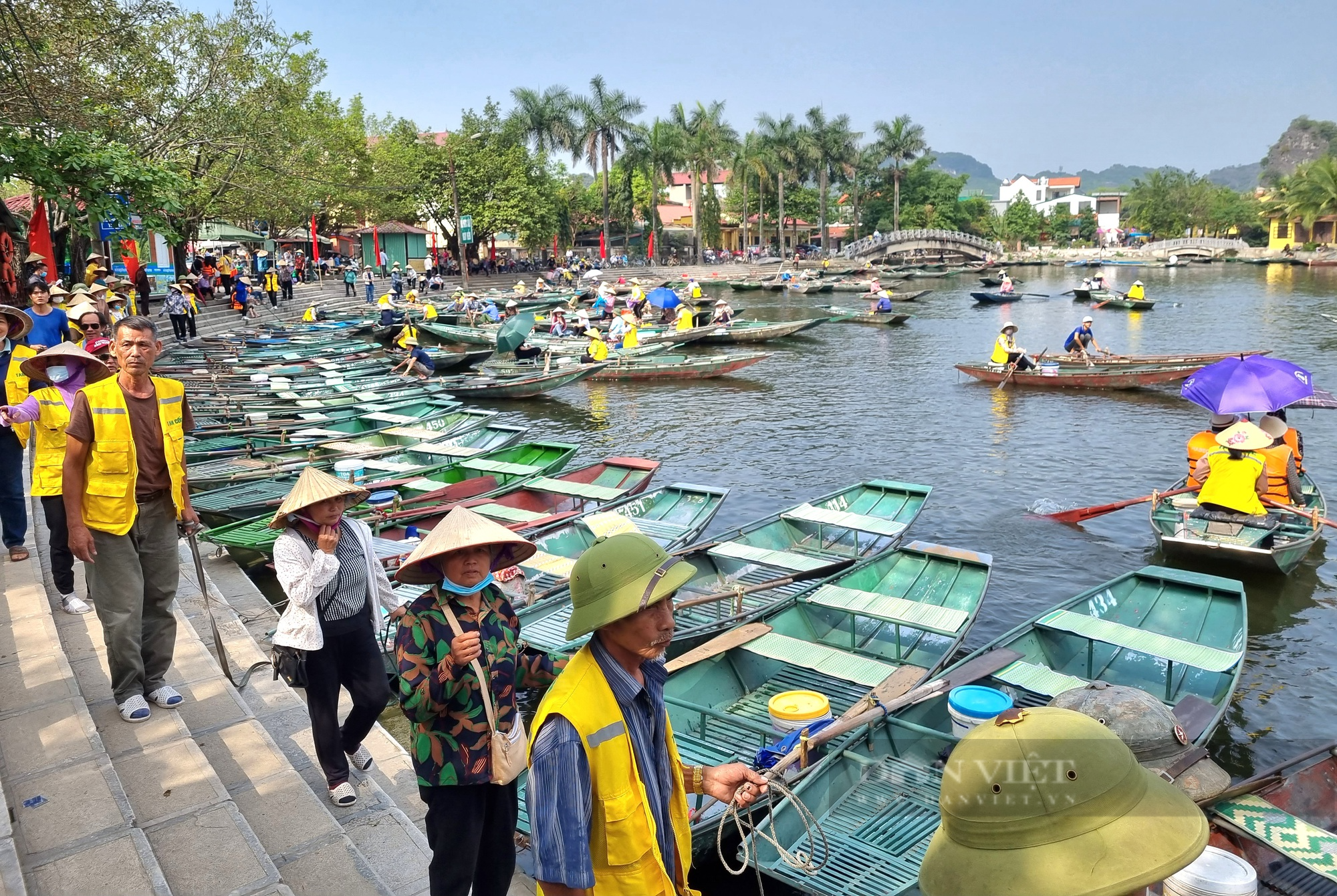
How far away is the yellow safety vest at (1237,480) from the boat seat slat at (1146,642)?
3.35 m

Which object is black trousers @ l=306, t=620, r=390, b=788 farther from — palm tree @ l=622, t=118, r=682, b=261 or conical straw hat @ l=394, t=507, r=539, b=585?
palm tree @ l=622, t=118, r=682, b=261

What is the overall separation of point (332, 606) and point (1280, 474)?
33.0ft

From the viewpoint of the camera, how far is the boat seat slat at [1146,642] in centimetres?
638

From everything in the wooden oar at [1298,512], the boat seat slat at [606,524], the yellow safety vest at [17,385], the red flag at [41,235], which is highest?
the red flag at [41,235]

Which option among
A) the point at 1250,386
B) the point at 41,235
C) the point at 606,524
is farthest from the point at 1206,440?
the point at 41,235

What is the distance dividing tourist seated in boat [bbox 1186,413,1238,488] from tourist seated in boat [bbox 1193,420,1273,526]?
0.41m

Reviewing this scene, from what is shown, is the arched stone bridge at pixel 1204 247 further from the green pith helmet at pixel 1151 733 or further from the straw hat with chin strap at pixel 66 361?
the straw hat with chin strap at pixel 66 361

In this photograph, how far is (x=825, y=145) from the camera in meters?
66.9

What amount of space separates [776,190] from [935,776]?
70.1 m

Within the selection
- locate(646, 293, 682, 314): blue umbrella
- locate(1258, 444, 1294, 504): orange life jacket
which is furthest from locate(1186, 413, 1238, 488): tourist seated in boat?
locate(646, 293, 682, 314): blue umbrella

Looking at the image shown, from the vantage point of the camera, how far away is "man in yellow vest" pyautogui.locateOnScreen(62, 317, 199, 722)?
4.54m

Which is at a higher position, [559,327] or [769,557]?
[559,327]

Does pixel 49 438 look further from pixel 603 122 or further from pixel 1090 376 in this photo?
pixel 603 122

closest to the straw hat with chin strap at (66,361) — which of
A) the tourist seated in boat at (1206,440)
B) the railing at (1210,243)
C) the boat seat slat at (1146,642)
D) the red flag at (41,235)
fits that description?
the boat seat slat at (1146,642)
